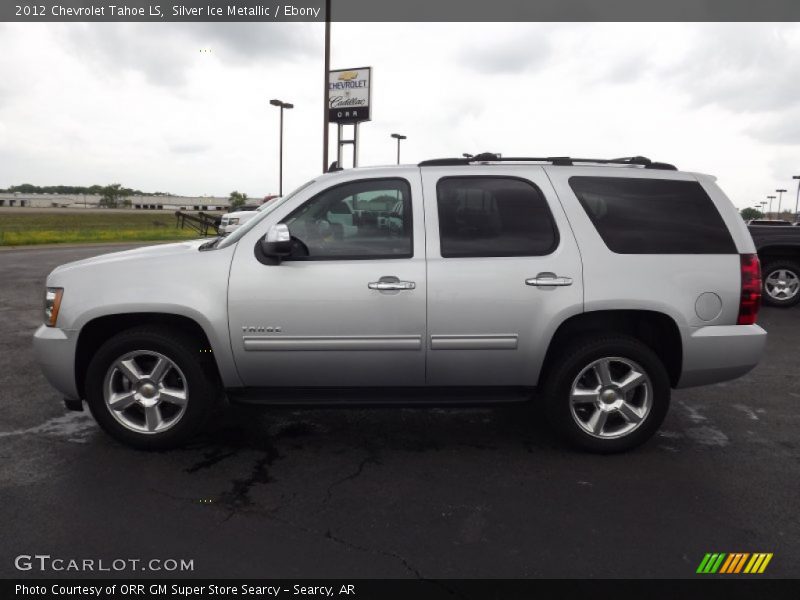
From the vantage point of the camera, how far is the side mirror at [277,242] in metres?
3.88

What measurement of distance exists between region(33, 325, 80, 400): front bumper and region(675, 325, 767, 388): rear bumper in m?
3.86

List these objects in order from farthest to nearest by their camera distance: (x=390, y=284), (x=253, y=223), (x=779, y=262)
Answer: (x=779, y=262)
(x=253, y=223)
(x=390, y=284)

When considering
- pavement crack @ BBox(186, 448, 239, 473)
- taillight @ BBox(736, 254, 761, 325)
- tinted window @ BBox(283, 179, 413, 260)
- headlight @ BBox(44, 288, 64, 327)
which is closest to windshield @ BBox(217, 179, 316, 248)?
tinted window @ BBox(283, 179, 413, 260)

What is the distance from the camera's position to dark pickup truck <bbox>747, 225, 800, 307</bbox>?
34.0 feet

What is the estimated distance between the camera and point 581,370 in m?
4.14

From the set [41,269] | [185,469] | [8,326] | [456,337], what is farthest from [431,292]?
[41,269]

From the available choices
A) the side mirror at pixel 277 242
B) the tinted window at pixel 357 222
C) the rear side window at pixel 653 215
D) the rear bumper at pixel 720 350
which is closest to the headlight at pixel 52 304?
the side mirror at pixel 277 242

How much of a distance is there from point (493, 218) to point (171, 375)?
91.0 inches

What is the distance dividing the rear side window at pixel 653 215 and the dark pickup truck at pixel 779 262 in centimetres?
709

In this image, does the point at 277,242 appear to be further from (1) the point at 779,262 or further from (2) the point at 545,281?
(1) the point at 779,262

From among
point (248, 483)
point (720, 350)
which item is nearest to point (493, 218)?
point (720, 350)

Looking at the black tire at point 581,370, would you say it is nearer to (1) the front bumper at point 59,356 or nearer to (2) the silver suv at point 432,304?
(2) the silver suv at point 432,304

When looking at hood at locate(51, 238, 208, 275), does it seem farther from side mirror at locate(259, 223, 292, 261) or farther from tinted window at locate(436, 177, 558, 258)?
tinted window at locate(436, 177, 558, 258)
